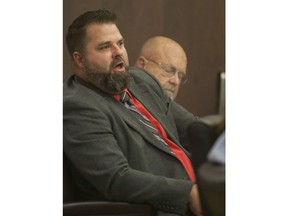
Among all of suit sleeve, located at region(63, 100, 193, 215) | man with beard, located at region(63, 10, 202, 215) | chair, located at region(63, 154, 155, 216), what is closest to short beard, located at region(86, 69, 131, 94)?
man with beard, located at region(63, 10, 202, 215)

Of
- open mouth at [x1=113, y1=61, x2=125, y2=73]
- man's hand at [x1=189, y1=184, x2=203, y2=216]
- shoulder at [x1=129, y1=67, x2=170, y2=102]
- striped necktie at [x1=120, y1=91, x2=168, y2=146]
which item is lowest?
man's hand at [x1=189, y1=184, x2=203, y2=216]

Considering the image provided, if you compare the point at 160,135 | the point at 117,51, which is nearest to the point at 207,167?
the point at 160,135

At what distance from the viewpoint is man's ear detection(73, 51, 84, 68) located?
2590 millimetres

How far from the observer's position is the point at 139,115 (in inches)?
105

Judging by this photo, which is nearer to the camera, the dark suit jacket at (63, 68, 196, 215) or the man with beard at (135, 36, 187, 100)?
the dark suit jacket at (63, 68, 196, 215)

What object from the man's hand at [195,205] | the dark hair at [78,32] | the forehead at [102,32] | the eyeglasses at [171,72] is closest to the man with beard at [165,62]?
the eyeglasses at [171,72]

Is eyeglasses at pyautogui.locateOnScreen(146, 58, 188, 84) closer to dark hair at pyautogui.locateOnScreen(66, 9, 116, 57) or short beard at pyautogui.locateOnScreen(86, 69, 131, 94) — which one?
short beard at pyautogui.locateOnScreen(86, 69, 131, 94)

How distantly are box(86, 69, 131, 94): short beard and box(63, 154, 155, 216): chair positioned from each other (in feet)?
1.01

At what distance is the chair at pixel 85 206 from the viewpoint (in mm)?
2543

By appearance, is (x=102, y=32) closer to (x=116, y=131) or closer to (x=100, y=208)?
(x=116, y=131)
